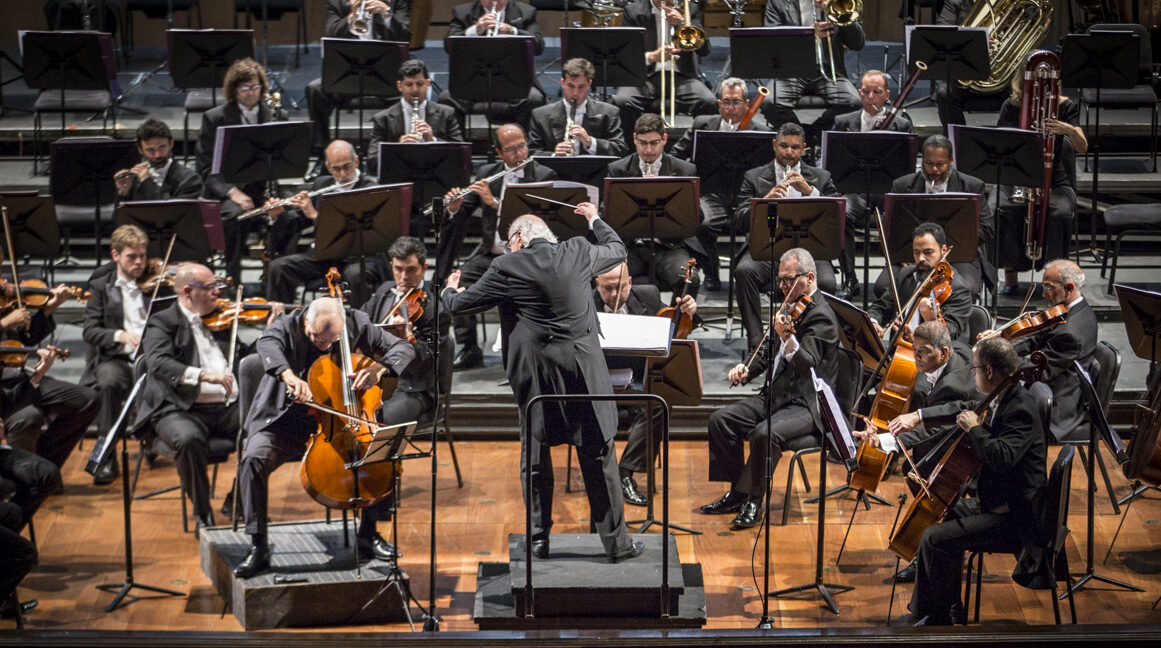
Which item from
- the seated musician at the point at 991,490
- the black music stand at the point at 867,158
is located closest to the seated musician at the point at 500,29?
the black music stand at the point at 867,158

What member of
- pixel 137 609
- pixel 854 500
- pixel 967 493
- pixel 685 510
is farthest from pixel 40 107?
pixel 967 493

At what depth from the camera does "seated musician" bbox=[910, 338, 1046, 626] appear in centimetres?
520

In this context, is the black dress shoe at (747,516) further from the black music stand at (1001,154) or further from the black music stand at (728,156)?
the black music stand at (1001,154)

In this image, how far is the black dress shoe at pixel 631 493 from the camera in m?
6.77

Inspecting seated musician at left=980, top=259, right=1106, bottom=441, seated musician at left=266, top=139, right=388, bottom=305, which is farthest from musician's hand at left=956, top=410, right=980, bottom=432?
seated musician at left=266, top=139, right=388, bottom=305

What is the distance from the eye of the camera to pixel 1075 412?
6406 millimetres

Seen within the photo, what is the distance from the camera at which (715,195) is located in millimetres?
8266

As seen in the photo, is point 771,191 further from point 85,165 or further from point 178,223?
point 85,165

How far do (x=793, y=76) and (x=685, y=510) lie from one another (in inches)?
120

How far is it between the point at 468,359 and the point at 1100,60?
13.5ft

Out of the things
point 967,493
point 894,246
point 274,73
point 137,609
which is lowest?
point 137,609

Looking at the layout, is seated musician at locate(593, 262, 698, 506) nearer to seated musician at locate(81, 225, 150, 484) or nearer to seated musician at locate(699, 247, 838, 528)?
seated musician at locate(699, 247, 838, 528)

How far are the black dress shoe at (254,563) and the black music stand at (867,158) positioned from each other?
3.63 m

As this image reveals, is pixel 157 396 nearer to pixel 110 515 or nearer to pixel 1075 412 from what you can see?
pixel 110 515
